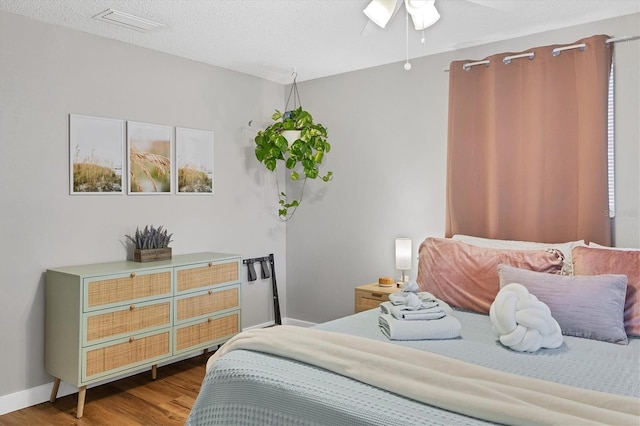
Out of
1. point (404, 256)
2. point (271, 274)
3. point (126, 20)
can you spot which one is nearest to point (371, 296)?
point (404, 256)

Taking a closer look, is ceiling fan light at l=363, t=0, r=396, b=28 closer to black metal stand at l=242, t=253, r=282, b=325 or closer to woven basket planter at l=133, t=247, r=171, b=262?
woven basket planter at l=133, t=247, r=171, b=262

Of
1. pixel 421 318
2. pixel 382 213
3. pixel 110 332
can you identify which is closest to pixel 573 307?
pixel 421 318

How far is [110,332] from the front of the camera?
10.5ft

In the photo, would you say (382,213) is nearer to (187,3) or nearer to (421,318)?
(421,318)

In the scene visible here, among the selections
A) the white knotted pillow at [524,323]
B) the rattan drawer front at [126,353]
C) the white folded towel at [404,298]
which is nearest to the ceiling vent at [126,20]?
the rattan drawer front at [126,353]

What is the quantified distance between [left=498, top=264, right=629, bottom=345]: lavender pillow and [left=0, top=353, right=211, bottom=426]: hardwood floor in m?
2.20

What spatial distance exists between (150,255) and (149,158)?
30.4 inches

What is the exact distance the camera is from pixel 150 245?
3713 millimetres

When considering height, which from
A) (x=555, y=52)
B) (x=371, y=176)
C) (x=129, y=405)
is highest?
(x=555, y=52)

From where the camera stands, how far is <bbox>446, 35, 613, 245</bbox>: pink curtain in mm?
3195

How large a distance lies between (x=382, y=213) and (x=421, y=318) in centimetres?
192

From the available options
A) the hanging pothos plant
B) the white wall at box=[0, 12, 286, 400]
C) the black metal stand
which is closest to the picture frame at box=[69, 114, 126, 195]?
the white wall at box=[0, 12, 286, 400]

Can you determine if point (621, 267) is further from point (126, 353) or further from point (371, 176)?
point (126, 353)

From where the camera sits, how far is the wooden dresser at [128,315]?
3.07m
